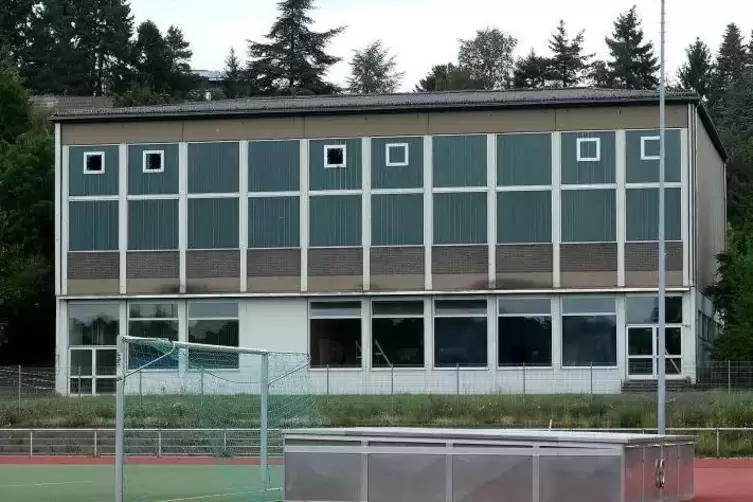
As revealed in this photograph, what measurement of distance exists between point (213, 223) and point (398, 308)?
776 cm

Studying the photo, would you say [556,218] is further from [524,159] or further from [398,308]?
[398,308]

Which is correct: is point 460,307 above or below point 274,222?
below

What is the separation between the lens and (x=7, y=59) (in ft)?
352

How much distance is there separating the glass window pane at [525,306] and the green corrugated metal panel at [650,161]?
5.41 metres

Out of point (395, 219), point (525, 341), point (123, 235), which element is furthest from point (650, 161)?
point (123, 235)

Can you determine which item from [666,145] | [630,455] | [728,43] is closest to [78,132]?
[666,145]

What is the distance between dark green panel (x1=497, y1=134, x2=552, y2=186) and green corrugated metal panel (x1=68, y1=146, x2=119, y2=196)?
14934 mm

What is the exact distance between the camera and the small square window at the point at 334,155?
174ft

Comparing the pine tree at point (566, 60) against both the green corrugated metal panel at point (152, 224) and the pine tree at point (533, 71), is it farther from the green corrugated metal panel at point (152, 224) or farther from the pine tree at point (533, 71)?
the green corrugated metal panel at point (152, 224)

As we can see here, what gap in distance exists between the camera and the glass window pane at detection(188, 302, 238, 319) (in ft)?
175

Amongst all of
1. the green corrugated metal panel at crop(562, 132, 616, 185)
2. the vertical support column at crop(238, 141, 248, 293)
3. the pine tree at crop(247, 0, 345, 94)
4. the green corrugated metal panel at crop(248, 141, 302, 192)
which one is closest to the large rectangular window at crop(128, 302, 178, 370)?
the vertical support column at crop(238, 141, 248, 293)

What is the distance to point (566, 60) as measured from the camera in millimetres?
116750

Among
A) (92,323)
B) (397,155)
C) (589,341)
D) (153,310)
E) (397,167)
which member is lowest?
(589,341)

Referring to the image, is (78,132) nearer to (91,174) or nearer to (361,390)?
(91,174)
